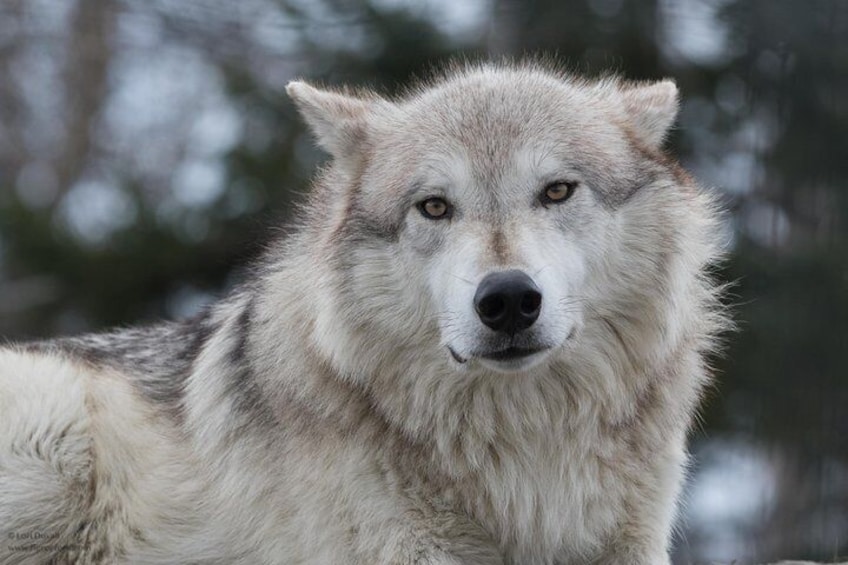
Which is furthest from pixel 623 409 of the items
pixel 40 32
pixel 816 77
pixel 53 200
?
pixel 40 32

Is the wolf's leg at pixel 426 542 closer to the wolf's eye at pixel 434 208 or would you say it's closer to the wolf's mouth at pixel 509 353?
the wolf's mouth at pixel 509 353

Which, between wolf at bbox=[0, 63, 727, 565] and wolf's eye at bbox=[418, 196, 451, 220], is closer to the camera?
wolf at bbox=[0, 63, 727, 565]

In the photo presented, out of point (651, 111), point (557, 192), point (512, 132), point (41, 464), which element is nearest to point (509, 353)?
point (557, 192)

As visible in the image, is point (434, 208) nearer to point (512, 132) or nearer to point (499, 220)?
point (499, 220)

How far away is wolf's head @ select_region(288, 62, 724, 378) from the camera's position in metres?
4.86

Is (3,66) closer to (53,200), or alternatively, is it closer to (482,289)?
(53,200)

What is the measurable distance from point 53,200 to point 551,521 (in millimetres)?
11311

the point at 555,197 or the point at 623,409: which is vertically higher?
the point at 555,197

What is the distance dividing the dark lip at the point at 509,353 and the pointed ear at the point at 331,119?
4.49 feet

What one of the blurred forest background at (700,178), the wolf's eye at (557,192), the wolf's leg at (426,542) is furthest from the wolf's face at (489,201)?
the blurred forest background at (700,178)

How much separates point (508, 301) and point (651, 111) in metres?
1.50

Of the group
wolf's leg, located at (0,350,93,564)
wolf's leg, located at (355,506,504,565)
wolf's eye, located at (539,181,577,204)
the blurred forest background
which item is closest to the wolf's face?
wolf's eye, located at (539,181,577,204)

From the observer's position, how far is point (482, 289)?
473 cm

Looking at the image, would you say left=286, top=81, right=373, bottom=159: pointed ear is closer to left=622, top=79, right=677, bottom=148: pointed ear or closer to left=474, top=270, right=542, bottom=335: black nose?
left=622, top=79, right=677, bottom=148: pointed ear
